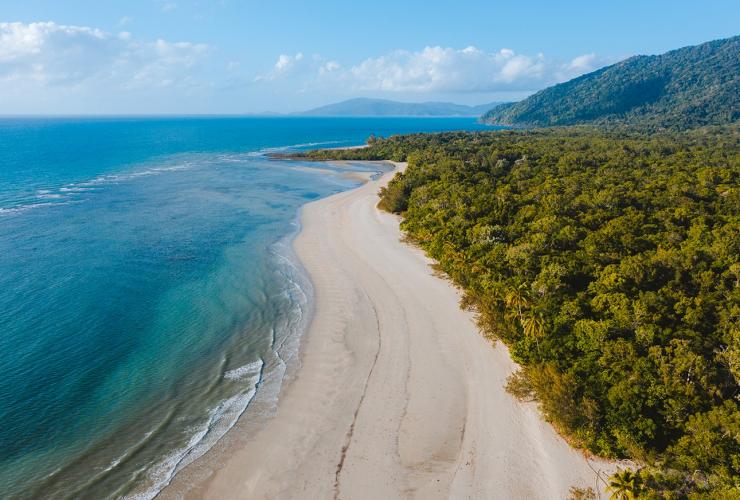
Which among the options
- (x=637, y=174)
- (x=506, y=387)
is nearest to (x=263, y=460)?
(x=506, y=387)

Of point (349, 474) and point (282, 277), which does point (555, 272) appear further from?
point (282, 277)

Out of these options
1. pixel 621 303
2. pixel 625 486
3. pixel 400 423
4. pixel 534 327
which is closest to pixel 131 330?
pixel 400 423


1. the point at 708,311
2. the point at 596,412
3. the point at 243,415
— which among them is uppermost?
the point at 708,311

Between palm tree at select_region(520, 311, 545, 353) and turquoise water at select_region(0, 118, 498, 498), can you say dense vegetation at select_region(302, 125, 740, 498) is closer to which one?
palm tree at select_region(520, 311, 545, 353)

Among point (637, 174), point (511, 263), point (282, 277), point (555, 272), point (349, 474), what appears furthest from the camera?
point (637, 174)

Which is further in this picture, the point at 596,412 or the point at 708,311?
the point at 708,311

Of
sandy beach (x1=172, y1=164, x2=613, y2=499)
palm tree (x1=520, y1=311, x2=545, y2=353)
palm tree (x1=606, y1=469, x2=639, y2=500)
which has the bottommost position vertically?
sandy beach (x1=172, y1=164, x2=613, y2=499)

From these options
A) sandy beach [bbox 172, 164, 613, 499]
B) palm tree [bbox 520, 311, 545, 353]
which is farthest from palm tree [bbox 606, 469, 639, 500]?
palm tree [bbox 520, 311, 545, 353]

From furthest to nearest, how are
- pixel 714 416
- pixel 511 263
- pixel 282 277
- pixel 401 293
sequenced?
1. pixel 282 277
2. pixel 401 293
3. pixel 511 263
4. pixel 714 416
